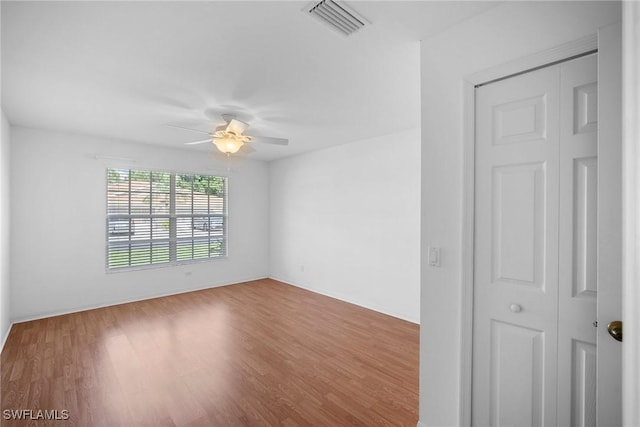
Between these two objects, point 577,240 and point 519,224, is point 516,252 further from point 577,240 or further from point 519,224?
point 577,240

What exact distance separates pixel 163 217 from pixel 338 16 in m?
4.69

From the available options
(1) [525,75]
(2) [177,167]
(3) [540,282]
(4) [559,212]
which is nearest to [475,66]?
A: (1) [525,75]

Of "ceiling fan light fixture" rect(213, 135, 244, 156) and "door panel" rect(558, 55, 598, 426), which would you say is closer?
"door panel" rect(558, 55, 598, 426)

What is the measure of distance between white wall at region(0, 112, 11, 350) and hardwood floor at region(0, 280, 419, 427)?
25 cm

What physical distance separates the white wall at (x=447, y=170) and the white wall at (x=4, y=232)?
423cm

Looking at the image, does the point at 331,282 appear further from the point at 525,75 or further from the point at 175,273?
the point at 525,75

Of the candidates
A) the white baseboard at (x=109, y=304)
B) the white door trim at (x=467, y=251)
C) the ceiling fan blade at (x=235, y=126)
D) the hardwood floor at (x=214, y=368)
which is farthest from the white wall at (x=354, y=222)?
the white door trim at (x=467, y=251)

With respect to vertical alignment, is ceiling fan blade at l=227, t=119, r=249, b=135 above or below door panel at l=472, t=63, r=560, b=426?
above

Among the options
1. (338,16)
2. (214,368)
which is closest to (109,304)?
(214,368)

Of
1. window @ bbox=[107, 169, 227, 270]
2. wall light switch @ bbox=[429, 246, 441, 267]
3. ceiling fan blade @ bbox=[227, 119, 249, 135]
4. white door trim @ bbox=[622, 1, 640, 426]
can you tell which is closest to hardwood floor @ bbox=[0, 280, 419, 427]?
window @ bbox=[107, 169, 227, 270]

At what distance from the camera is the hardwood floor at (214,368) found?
Result: 213 cm

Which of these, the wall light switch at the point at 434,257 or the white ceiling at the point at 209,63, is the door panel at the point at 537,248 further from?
the white ceiling at the point at 209,63

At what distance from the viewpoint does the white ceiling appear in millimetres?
1699

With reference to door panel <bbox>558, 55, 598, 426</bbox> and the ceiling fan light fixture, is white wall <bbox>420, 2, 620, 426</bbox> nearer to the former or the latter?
door panel <bbox>558, 55, 598, 426</bbox>
